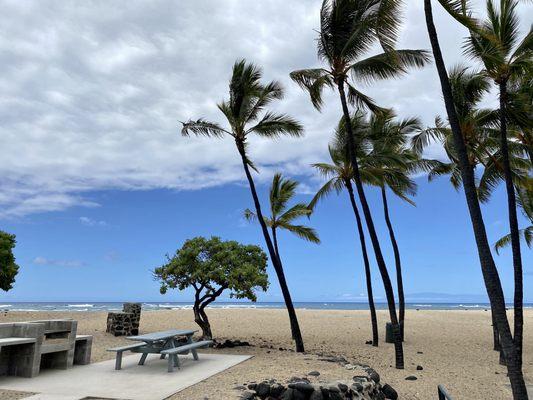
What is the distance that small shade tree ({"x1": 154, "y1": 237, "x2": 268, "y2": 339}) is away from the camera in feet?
37.8

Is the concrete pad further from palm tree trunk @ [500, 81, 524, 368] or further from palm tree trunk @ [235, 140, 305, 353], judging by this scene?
palm tree trunk @ [500, 81, 524, 368]

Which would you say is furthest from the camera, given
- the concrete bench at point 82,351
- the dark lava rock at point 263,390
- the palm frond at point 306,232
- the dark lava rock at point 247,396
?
the palm frond at point 306,232

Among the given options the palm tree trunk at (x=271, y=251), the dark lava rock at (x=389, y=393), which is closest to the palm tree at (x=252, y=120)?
the palm tree trunk at (x=271, y=251)

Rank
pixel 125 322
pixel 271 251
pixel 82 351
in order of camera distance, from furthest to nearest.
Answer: pixel 125 322 → pixel 271 251 → pixel 82 351

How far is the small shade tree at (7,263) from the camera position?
21369mm

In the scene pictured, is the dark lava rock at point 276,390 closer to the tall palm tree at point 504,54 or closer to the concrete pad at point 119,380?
the concrete pad at point 119,380

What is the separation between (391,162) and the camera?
43.0 feet

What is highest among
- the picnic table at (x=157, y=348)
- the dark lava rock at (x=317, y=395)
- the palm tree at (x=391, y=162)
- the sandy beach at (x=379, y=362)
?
the palm tree at (x=391, y=162)

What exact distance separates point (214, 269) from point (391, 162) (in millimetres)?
6325

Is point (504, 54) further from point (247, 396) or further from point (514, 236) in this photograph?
point (247, 396)

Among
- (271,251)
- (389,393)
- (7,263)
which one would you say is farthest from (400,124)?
(7,263)

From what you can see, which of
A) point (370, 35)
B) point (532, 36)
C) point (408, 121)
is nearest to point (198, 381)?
point (370, 35)

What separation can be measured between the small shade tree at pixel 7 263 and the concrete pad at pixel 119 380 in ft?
51.3

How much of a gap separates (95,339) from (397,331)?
9.05 m
